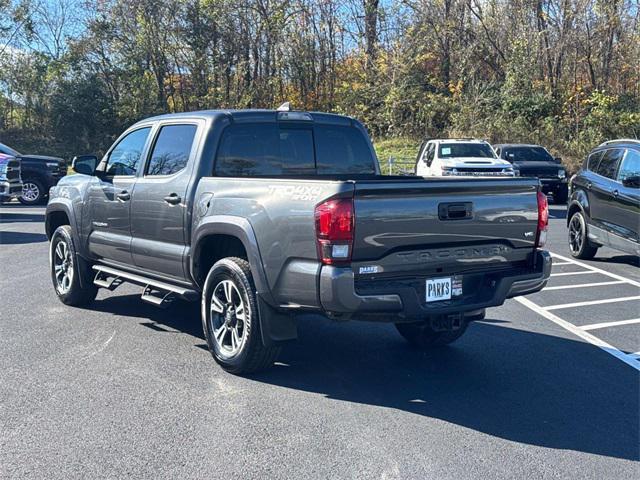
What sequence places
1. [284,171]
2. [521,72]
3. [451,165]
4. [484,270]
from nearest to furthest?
[484,270], [284,171], [451,165], [521,72]

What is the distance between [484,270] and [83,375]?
3165 mm

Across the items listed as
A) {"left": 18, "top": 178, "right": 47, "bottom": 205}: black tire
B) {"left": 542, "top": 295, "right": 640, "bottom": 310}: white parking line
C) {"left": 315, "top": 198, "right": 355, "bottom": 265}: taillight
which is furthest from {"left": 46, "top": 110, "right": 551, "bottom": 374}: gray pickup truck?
{"left": 18, "top": 178, "right": 47, "bottom": 205}: black tire

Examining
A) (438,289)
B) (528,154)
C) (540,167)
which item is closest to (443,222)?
(438,289)

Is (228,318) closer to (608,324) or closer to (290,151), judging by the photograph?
(290,151)

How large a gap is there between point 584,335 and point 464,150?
41.4ft

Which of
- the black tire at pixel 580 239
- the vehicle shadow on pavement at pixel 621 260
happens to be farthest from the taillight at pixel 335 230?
the vehicle shadow on pavement at pixel 621 260

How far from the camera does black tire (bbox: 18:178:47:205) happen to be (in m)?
21.3

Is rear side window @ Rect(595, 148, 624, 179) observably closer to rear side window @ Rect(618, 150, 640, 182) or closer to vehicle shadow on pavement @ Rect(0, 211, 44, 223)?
rear side window @ Rect(618, 150, 640, 182)

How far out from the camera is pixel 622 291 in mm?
9578

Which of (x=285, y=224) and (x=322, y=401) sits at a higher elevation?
(x=285, y=224)

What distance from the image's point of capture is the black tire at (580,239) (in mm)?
11815

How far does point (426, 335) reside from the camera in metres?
6.76

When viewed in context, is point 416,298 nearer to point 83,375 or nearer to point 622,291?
point 83,375

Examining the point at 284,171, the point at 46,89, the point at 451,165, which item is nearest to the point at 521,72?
the point at 451,165
